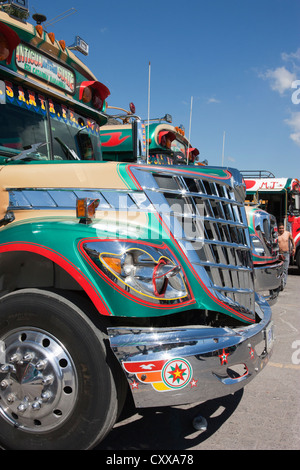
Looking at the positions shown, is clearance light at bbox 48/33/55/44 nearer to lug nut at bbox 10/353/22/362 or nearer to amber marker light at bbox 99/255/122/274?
amber marker light at bbox 99/255/122/274

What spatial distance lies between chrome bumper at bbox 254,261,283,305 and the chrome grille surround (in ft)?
6.88

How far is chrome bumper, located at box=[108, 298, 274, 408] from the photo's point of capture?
209cm

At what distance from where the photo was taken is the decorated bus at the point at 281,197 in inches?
491

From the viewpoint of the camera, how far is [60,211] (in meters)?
2.48

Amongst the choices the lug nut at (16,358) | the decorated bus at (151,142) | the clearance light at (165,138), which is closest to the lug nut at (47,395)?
the lug nut at (16,358)

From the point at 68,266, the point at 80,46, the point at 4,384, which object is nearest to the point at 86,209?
the point at 68,266

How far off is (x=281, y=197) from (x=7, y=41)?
11628 millimetres

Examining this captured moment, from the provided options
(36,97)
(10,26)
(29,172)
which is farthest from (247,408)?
(10,26)

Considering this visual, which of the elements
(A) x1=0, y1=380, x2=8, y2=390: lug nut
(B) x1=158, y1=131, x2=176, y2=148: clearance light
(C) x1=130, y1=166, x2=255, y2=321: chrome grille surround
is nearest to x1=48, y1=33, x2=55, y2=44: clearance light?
(C) x1=130, y1=166, x2=255, y2=321: chrome grille surround

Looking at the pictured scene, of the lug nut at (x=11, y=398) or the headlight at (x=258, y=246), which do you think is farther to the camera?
the headlight at (x=258, y=246)

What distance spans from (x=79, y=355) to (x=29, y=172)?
1.22m

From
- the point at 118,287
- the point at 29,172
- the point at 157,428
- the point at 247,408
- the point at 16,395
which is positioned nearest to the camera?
the point at 118,287

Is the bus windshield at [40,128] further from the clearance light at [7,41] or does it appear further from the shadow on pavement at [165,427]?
the shadow on pavement at [165,427]

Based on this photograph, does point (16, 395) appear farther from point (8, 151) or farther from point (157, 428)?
point (8, 151)
